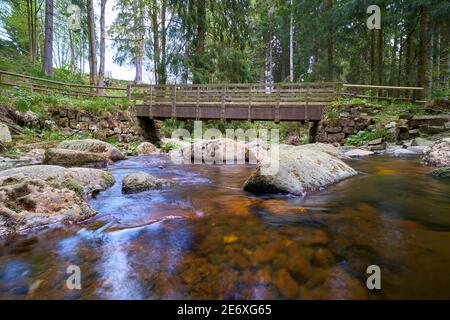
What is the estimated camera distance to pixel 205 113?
13.9 m

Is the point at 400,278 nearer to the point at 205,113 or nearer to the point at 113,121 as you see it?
the point at 205,113

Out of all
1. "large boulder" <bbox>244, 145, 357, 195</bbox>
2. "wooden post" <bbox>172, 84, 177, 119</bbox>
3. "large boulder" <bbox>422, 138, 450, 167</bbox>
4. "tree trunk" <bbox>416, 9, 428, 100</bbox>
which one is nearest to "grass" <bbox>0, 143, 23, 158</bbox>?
"large boulder" <bbox>244, 145, 357, 195</bbox>

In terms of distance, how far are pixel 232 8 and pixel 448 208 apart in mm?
16746

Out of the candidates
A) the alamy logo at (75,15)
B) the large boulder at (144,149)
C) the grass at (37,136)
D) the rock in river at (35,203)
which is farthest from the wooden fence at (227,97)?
the rock in river at (35,203)

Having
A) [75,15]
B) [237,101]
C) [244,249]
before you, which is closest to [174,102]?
[237,101]

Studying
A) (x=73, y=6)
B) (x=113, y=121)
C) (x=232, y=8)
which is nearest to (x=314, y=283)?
(x=113, y=121)

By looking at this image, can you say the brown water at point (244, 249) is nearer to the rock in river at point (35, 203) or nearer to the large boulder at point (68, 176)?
the rock in river at point (35, 203)

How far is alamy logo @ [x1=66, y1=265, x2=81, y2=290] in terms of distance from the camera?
214 cm

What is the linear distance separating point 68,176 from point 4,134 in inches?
→ 224

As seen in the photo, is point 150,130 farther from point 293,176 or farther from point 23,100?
point 293,176

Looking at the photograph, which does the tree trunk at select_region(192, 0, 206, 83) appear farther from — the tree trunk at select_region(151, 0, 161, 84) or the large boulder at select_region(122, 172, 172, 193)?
the large boulder at select_region(122, 172, 172, 193)

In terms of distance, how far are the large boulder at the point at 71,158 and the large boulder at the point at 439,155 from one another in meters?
8.24

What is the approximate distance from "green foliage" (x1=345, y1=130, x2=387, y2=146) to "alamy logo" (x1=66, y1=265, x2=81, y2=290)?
1152 centimetres

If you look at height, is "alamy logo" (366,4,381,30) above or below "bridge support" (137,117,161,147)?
above
